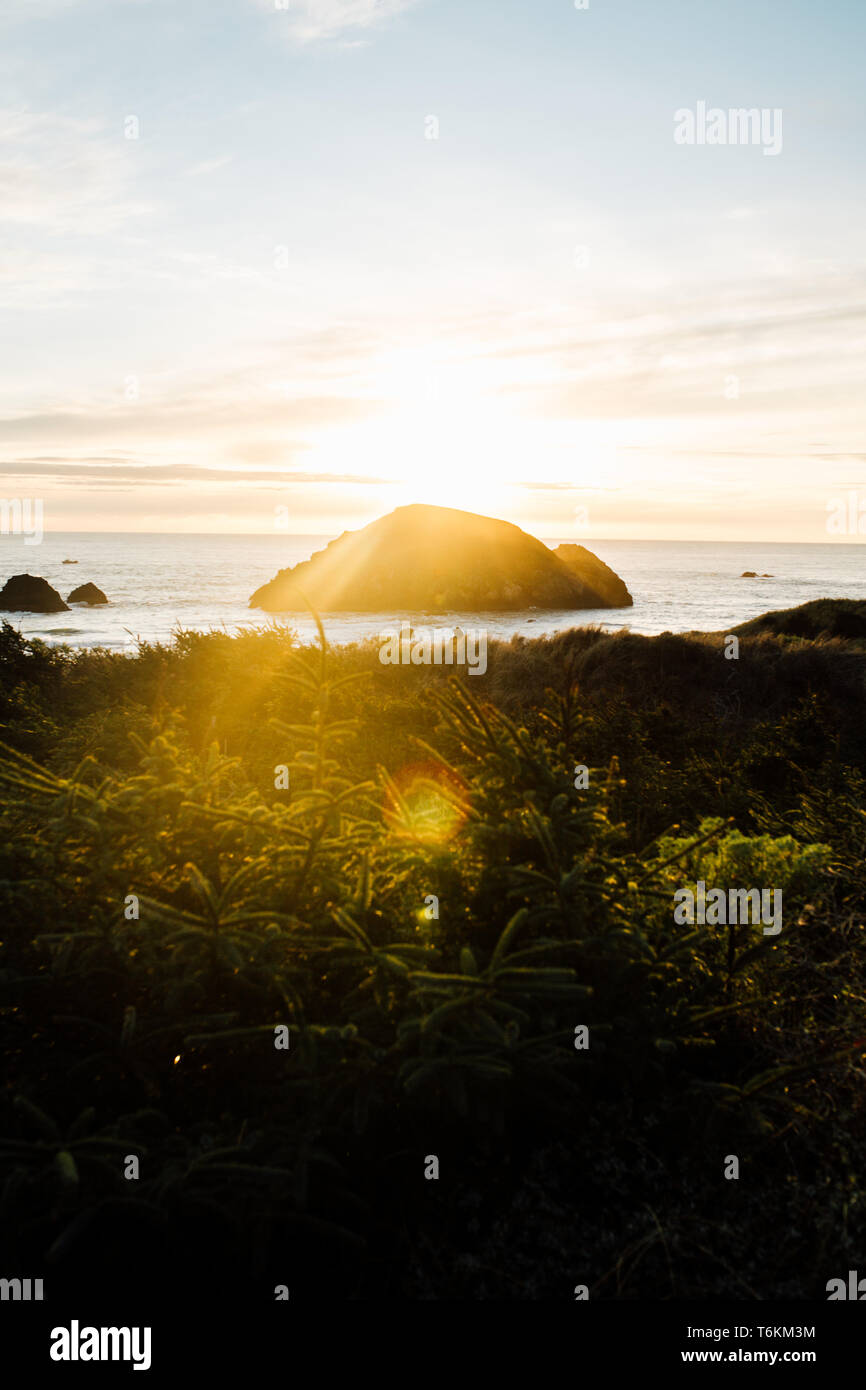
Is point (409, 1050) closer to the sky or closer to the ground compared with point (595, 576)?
closer to the ground

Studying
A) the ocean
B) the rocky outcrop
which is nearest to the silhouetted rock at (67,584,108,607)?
the ocean

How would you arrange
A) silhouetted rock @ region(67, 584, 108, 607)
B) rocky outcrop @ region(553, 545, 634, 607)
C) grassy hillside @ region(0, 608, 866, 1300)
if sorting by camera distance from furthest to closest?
silhouetted rock @ region(67, 584, 108, 607)
rocky outcrop @ region(553, 545, 634, 607)
grassy hillside @ region(0, 608, 866, 1300)

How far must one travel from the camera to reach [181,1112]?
246 centimetres

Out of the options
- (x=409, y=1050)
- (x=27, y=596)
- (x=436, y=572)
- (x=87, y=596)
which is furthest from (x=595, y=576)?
(x=409, y=1050)

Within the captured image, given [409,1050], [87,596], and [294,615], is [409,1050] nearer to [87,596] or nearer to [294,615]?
[294,615]

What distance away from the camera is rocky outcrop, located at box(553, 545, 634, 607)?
6375 cm

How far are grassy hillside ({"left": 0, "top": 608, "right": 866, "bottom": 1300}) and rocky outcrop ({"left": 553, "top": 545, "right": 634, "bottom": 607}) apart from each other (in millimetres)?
61810

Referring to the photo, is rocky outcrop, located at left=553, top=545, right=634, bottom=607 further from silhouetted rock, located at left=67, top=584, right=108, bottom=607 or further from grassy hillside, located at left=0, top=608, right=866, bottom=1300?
grassy hillside, located at left=0, top=608, right=866, bottom=1300

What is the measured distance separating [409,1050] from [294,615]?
5420cm

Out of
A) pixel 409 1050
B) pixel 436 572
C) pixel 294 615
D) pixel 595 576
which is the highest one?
pixel 595 576

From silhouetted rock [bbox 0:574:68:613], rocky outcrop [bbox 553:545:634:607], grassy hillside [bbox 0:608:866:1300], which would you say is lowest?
grassy hillside [bbox 0:608:866:1300]

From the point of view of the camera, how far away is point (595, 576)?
64.7 metres

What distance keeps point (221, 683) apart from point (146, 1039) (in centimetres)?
888
